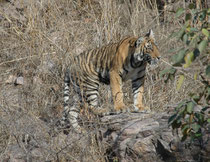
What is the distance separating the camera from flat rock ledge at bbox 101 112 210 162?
4129mm

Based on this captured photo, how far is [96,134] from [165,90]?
5.23ft

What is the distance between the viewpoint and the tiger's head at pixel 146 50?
5691 mm

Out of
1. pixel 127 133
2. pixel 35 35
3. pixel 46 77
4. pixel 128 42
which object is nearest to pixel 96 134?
pixel 127 133

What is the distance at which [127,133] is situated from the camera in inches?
190

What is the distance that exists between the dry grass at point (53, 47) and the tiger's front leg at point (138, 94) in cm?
19

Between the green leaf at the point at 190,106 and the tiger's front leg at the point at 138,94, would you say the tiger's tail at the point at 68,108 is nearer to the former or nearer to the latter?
the tiger's front leg at the point at 138,94

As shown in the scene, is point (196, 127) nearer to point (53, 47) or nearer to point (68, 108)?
point (68, 108)

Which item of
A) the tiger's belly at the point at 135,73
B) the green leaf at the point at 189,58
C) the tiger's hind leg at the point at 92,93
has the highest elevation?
the tiger's belly at the point at 135,73

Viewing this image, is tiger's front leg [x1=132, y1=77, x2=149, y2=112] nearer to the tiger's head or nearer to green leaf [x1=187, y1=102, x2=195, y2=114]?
the tiger's head

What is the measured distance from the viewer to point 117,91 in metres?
5.88

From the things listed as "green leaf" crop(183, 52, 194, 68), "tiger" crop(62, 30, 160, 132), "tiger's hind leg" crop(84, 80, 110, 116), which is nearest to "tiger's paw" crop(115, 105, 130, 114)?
"tiger" crop(62, 30, 160, 132)

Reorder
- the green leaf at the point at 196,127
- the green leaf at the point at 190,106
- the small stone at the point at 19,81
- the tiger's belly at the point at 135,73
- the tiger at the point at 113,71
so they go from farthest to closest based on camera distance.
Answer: the small stone at the point at 19,81
the tiger's belly at the point at 135,73
the tiger at the point at 113,71
the green leaf at the point at 196,127
the green leaf at the point at 190,106

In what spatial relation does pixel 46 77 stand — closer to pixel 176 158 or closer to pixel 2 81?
pixel 2 81

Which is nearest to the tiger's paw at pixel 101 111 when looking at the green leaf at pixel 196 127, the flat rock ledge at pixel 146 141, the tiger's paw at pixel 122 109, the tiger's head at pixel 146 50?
the tiger's paw at pixel 122 109
